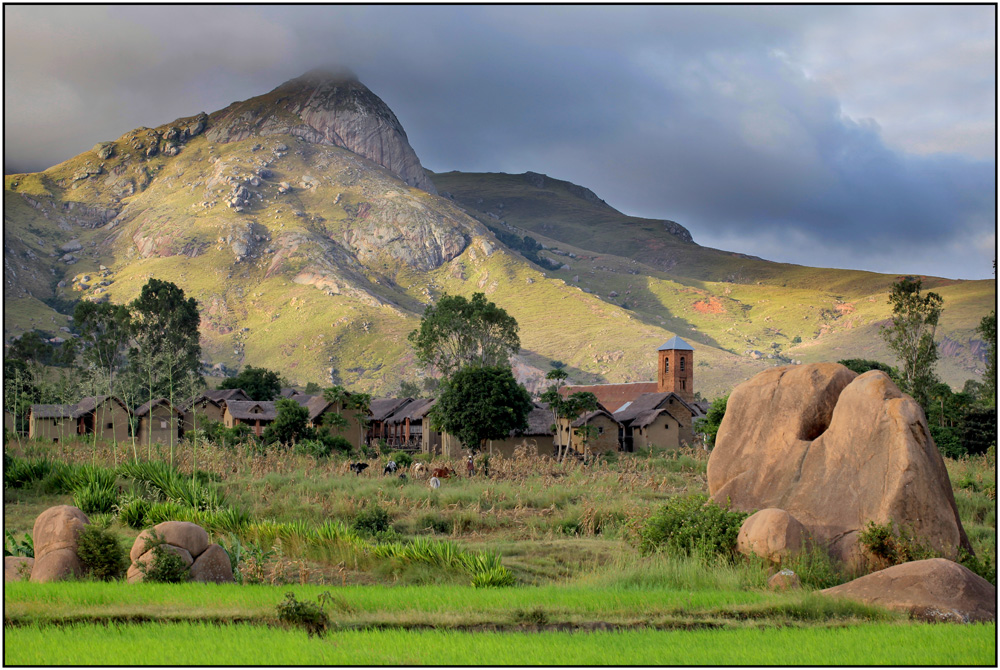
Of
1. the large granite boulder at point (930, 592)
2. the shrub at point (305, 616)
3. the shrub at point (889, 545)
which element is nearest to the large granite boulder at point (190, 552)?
the shrub at point (305, 616)

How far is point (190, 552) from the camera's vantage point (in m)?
12.0

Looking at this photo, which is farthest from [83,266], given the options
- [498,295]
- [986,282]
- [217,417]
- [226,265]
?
[986,282]

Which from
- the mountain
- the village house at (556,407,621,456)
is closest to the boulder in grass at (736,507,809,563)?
the village house at (556,407,621,456)

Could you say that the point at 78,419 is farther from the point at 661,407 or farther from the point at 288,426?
the point at 661,407

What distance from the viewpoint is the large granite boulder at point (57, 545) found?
1189cm

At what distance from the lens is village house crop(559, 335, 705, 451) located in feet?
210

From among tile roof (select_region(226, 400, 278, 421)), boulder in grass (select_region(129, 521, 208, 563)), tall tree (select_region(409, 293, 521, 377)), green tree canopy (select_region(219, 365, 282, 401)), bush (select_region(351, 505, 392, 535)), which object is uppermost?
tall tree (select_region(409, 293, 521, 377))

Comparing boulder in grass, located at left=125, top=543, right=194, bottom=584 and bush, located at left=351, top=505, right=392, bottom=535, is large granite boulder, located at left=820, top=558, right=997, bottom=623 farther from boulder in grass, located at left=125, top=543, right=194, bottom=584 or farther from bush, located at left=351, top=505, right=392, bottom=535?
bush, located at left=351, top=505, right=392, bottom=535

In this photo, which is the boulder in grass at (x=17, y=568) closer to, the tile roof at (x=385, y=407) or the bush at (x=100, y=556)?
the bush at (x=100, y=556)

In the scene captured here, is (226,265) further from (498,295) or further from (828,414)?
(828,414)

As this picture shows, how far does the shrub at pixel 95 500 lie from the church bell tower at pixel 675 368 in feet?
213

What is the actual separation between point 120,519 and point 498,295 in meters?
163

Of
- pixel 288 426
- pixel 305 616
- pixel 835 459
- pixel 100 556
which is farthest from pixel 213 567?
pixel 288 426

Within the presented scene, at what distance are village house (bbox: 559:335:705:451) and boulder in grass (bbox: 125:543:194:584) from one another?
4922 centimetres
